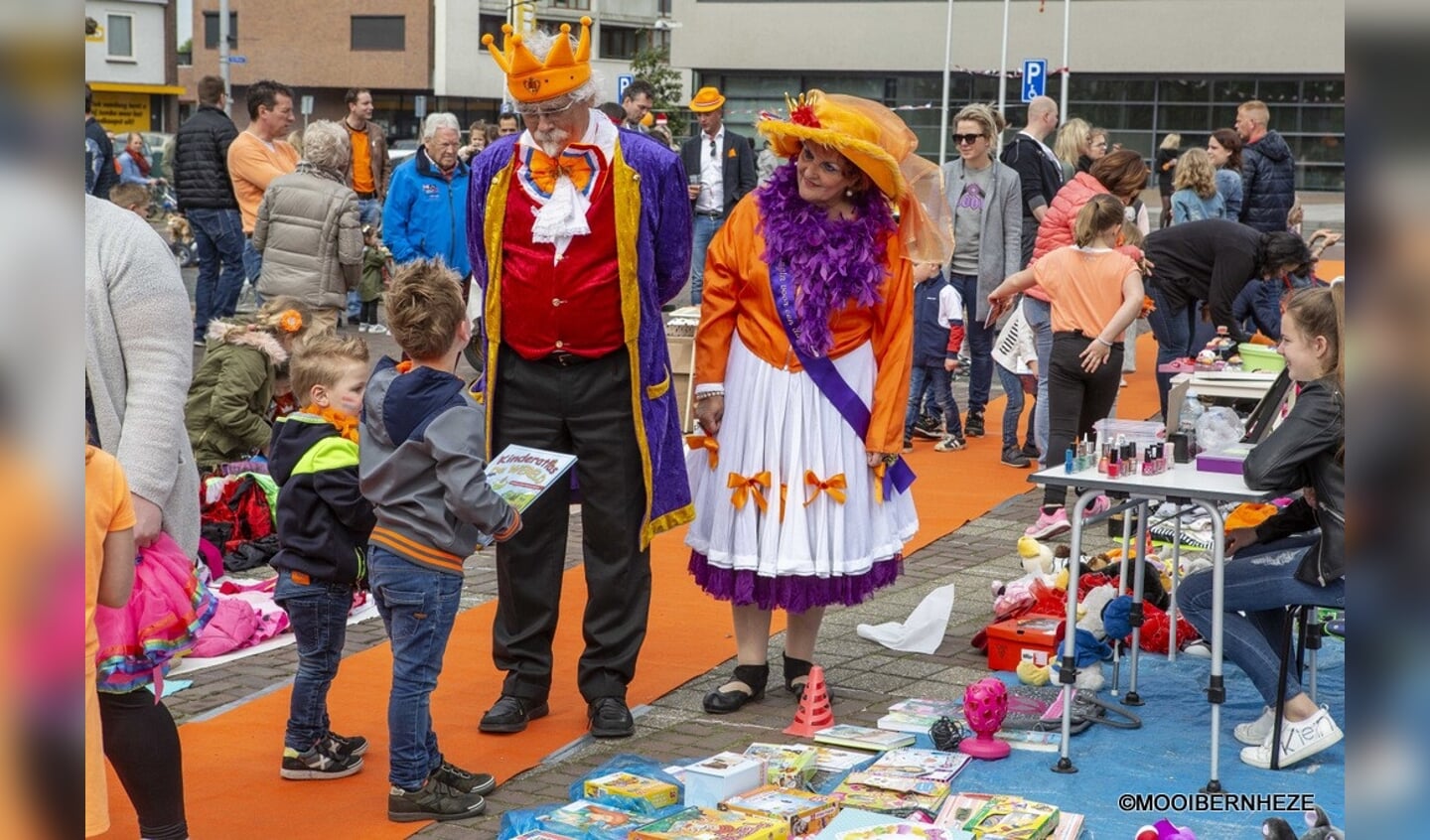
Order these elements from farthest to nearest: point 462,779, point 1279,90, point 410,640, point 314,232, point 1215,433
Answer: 1. point 1279,90
2. point 314,232
3. point 1215,433
4. point 462,779
5. point 410,640

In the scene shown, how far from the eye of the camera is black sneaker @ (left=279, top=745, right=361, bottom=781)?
4832mm

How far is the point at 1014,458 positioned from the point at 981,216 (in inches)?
59.3

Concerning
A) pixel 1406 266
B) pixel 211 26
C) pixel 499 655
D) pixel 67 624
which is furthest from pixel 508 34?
pixel 211 26

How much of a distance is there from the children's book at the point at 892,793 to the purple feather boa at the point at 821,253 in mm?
1384

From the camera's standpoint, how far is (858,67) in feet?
154

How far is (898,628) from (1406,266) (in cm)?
549

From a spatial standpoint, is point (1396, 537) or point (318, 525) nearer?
point (1396, 537)

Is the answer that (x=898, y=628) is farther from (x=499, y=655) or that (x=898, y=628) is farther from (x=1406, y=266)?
(x=1406, y=266)

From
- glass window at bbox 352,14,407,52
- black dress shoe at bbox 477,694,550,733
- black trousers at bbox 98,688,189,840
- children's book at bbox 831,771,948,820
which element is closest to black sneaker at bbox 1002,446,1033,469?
black dress shoe at bbox 477,694,550,733

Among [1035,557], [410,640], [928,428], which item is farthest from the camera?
[928,428]

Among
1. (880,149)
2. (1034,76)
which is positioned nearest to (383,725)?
(880,149)

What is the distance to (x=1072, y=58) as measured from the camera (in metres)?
44.3

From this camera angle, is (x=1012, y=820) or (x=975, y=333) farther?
(x=975, y=333)

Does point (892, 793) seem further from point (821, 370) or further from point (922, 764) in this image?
point (821, 370)
